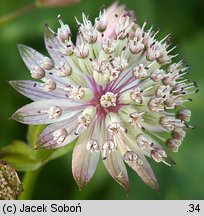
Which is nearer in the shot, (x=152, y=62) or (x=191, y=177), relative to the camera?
(x=152, y=62)

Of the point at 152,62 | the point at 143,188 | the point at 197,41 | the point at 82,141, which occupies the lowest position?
the point at 143,188

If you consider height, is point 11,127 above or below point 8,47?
below

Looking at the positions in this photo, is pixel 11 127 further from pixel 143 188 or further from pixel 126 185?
pixel 126 185

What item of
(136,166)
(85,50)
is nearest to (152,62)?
(85,50)

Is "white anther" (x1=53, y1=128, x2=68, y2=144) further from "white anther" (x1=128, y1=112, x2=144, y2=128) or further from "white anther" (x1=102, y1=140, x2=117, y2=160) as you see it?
"white anther" (x1=128, y1=112, x2=144, y2=128)

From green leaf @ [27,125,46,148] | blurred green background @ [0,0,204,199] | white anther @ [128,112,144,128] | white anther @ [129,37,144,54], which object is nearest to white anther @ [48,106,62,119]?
green leaf @ [27,125,46,148]

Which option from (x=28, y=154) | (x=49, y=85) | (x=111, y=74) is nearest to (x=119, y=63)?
(x=111, y=74)

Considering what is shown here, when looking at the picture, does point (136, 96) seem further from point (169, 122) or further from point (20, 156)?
point (20, 156)

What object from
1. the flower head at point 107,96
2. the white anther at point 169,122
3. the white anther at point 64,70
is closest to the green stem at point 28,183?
the flower head at point 107,96
